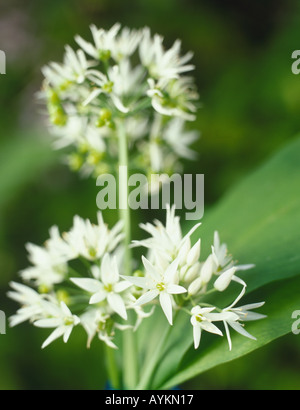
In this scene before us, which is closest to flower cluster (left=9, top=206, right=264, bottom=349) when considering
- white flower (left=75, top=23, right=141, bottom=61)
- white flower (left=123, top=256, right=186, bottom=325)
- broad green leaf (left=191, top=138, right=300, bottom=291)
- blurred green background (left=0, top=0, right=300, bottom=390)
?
white flower (left=123, top=256, right=186, bottom=325)

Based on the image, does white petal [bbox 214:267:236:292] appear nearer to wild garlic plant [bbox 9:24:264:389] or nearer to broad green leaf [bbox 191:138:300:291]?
wild garlic plant [bbox 9:24:264:389]

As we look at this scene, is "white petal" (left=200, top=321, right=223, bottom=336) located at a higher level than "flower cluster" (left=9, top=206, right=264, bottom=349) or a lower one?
lower

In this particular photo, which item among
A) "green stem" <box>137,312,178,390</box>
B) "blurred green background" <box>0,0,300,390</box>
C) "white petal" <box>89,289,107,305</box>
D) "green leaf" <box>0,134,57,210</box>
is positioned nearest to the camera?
"white petal" <box>89,289,107,305</box>

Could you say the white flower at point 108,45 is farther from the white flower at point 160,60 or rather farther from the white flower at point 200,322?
the white flower at point 200,322

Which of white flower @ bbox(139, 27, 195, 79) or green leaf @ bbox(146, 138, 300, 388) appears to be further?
white flower @ bbox(139, 27, 195, 79)
